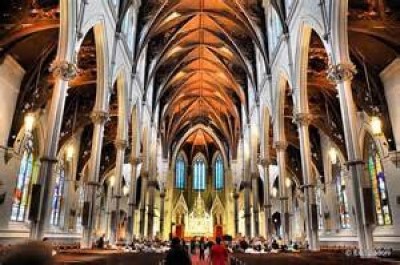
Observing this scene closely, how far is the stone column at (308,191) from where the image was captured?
13.4m

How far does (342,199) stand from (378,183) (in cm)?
523

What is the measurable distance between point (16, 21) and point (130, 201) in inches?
489

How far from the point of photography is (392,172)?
50.6ft

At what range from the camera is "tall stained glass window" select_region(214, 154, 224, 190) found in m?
44.7

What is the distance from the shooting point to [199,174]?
46.1m

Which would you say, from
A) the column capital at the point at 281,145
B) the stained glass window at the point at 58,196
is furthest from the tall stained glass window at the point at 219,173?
the column capital at the point at 281,145

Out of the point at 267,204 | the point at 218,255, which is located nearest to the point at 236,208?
the point at 267,204

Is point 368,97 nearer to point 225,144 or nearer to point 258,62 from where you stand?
point 258,62

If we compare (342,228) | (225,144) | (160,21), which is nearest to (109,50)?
(160,21)

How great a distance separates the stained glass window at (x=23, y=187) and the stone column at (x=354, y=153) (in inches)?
569

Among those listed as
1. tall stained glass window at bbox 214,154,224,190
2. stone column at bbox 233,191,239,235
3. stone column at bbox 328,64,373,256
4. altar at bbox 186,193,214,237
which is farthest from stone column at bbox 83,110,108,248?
tall stained glass window at bbox 214,154,224,190

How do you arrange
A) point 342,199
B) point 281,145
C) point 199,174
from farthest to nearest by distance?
point 199,174 → point 342,199 → point 281,145

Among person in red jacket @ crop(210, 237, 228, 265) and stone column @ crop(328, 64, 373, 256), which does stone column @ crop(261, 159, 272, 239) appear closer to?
stone column @ crop(328, 64, 373, 256)

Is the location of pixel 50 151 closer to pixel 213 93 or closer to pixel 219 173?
pixel 213 93
